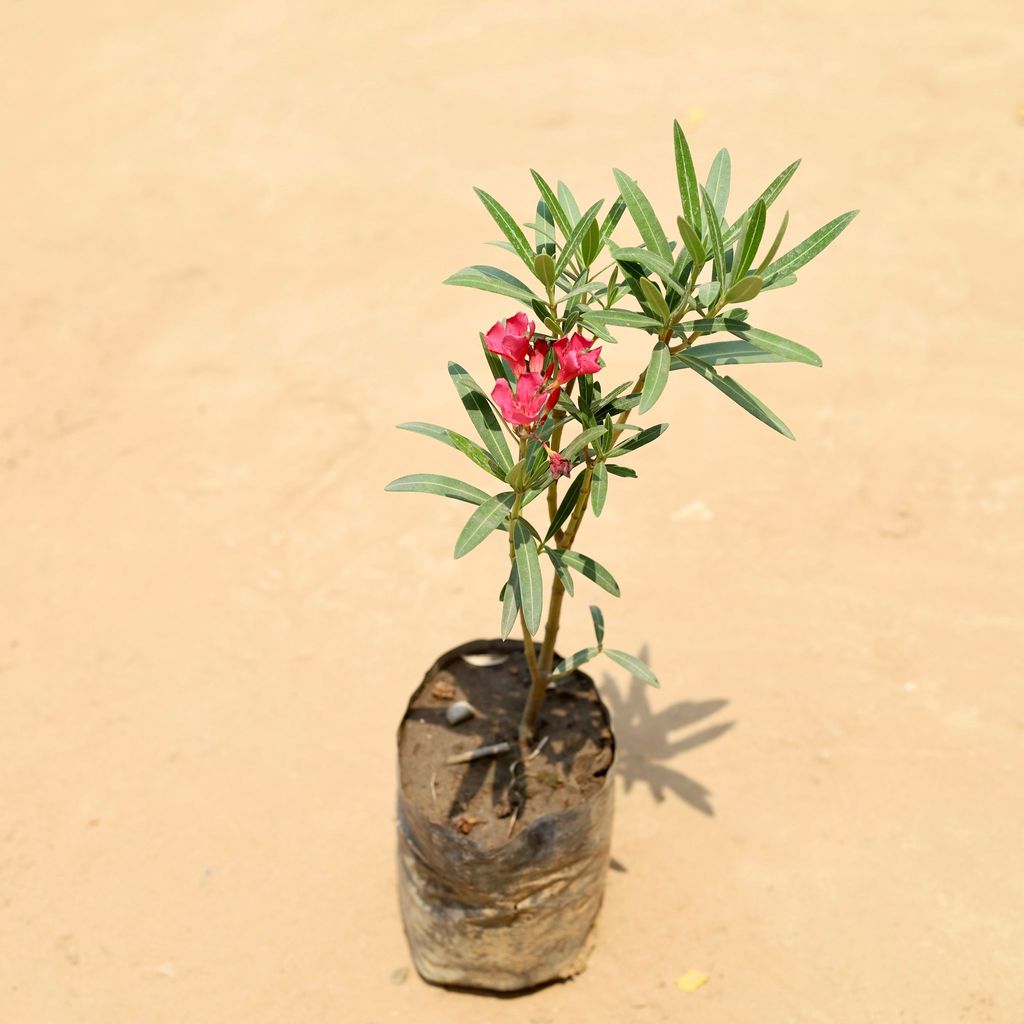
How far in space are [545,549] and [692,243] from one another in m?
0.56

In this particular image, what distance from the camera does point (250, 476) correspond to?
350 centimetres

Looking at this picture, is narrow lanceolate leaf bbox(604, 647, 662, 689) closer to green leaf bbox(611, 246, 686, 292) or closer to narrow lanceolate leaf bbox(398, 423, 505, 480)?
narrow lanceolate leaf bbox(398, 423, 505, 480)

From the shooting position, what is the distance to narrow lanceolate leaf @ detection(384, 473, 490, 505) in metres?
1.80

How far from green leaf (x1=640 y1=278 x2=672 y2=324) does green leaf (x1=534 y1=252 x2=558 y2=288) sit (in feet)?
0.42

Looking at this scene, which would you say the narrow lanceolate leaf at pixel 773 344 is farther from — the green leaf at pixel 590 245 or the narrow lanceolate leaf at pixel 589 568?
the narrow lanceolate leaf at pixel 589 568

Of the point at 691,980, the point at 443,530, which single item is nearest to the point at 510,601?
the point at 691,980

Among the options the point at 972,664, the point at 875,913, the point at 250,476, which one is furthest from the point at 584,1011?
the point at 250,476

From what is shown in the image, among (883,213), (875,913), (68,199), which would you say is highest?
(68,199)

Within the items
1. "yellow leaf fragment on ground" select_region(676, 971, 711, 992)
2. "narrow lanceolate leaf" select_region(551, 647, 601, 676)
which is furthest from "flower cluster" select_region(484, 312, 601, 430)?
"yellow leaf fragment on ground" select_region(676, 971, 711, 992)

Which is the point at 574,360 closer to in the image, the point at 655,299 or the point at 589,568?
the point at 655,299

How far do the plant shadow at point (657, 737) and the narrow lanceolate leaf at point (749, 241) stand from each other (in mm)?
Result: 1443

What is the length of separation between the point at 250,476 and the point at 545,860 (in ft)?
6.11

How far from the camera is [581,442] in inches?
65.2

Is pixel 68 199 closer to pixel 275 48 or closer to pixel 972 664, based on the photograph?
pixel 275 48
